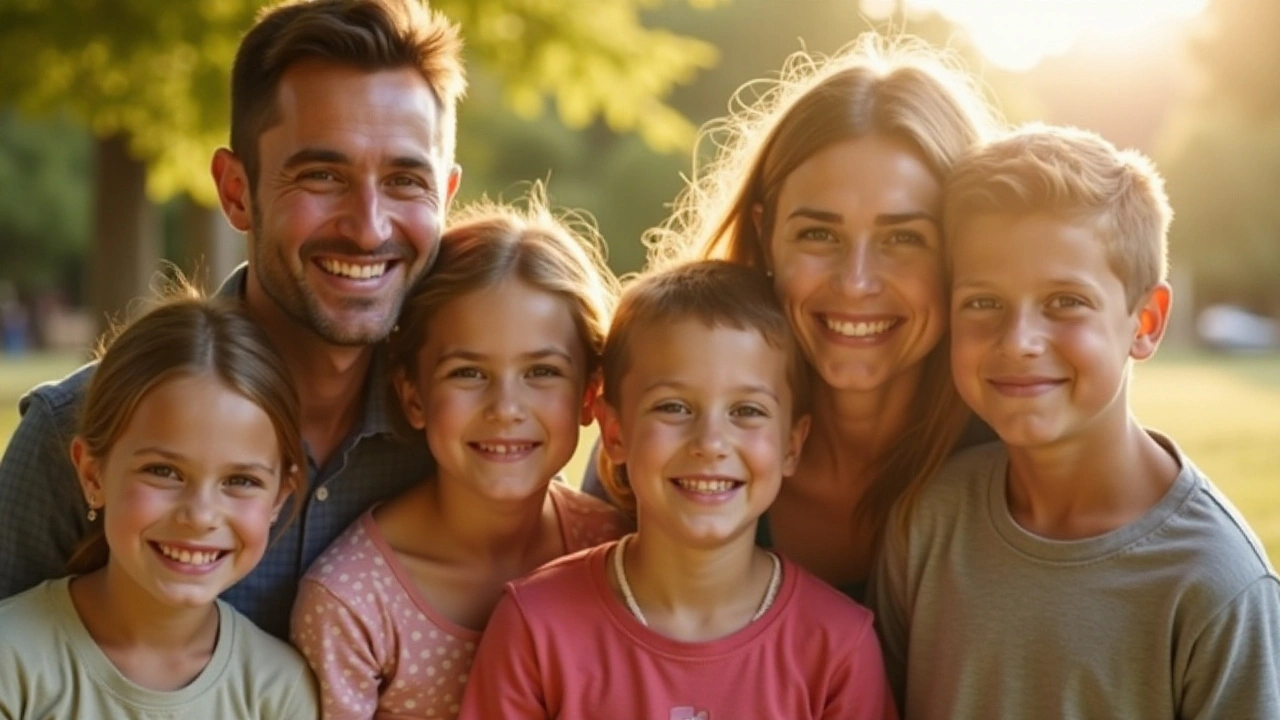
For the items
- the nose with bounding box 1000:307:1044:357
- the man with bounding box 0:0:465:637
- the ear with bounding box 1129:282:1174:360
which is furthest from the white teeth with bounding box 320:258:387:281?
the ear with bounding box 1129:282:1174:360

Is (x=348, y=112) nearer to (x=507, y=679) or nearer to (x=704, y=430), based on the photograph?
(x=704, y=430)

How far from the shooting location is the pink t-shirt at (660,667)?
280 centimetres

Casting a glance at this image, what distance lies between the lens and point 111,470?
2838 mm

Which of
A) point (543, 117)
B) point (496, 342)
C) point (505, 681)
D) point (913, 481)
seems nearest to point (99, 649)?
point (505, 681)

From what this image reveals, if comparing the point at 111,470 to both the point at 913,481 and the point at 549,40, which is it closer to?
the point at 913,481

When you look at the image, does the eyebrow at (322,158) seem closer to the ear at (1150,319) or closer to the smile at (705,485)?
the smile at (705,485)

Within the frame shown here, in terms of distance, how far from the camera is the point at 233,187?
3471 mm

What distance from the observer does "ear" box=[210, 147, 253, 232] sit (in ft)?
11.2

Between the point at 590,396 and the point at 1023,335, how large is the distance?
36.9 inches

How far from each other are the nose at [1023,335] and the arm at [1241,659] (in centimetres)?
56

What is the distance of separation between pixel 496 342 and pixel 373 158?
1.79ft

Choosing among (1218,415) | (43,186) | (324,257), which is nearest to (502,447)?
(324,257)

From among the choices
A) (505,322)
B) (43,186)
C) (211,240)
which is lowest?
(505,322)

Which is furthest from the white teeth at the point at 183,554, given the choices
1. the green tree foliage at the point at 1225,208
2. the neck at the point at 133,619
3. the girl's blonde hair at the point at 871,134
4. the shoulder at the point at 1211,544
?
the green tree foliage at the point at 1225,208
